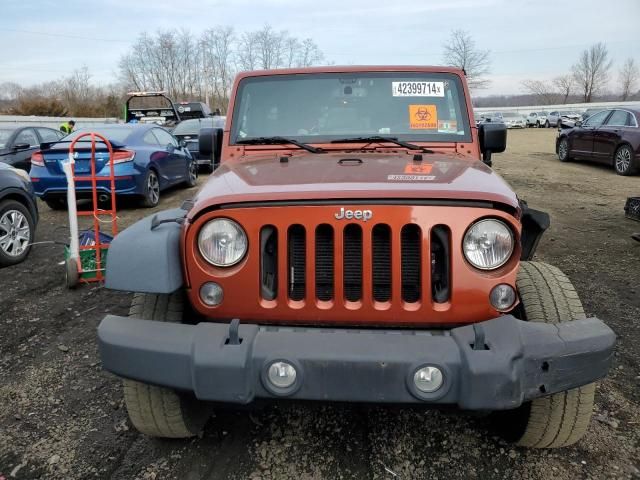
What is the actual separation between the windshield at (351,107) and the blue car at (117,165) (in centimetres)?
533

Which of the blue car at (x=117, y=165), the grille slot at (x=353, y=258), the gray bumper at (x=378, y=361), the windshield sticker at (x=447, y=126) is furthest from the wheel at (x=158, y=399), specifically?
the blue car at (x=117, y=165)

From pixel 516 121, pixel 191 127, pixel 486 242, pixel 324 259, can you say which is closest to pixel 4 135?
pixel 191 127

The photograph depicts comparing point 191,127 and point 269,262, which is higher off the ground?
point 191,127

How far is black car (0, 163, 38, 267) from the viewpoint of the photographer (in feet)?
18.9

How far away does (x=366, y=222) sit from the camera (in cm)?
213

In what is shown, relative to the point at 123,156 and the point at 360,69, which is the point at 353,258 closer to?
the point at 360,69

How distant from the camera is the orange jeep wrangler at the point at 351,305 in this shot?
192 centimetres

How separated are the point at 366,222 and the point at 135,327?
102 cm

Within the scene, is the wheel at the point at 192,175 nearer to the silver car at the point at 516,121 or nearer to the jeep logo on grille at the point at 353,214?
the jeep logo on grille at the point at 353,214

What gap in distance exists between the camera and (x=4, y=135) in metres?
11.2

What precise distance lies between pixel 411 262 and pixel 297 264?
1.60 ft

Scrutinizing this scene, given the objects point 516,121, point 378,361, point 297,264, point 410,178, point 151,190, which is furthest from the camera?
point 516,121

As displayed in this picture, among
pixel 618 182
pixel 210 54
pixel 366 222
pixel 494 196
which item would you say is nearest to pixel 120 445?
pixel 366 222

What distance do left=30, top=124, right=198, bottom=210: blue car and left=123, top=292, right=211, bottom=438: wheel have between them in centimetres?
642
